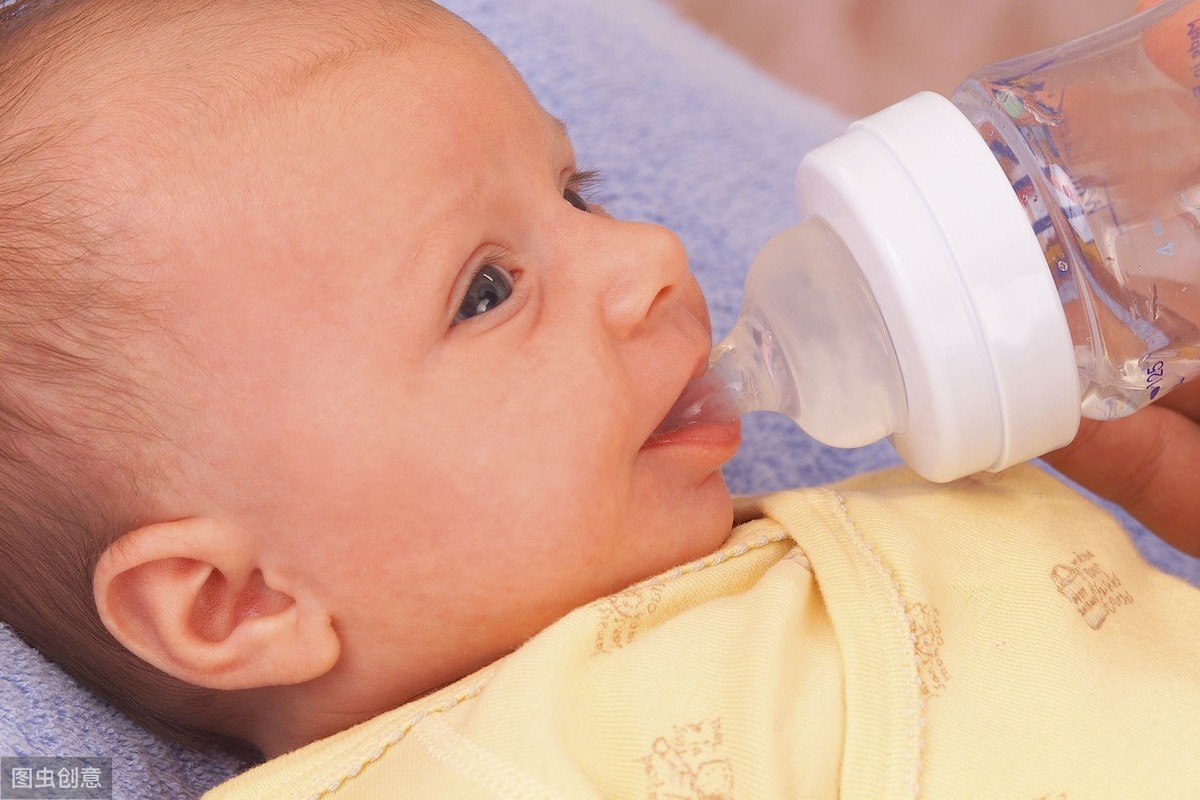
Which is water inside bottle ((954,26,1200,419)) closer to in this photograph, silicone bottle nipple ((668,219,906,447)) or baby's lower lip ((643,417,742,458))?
silicone bottle nipple ((668,219,906,447))

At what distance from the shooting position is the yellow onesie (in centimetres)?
88

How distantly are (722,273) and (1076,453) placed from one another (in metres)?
0.55

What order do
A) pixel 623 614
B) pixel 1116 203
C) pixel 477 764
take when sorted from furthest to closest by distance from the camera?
1. pixel 1116 203
2. pixel 623 614
3. pixel 477 764

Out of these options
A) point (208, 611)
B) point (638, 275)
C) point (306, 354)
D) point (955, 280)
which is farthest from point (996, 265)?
point (208, 611)

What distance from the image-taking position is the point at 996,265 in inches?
34.3

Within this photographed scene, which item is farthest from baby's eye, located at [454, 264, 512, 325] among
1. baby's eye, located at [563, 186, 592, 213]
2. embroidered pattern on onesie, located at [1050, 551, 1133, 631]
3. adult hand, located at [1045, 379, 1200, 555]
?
adult hand, located at [1045, 379, 1200, 555]

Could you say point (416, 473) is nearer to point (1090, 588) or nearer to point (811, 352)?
point (811, 352)

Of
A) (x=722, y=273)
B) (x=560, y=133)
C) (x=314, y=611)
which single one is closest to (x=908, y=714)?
(x=314, y=611)

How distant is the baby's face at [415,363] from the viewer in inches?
36.1

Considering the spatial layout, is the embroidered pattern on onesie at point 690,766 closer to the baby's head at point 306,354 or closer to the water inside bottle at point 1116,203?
the baby's head at point 306,354

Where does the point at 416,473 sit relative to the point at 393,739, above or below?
above

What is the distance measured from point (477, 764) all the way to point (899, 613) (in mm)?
366

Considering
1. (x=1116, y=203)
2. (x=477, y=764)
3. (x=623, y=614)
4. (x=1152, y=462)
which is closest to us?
(x=477, y=764)

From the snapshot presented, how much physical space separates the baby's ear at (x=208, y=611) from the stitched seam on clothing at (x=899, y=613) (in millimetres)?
466
